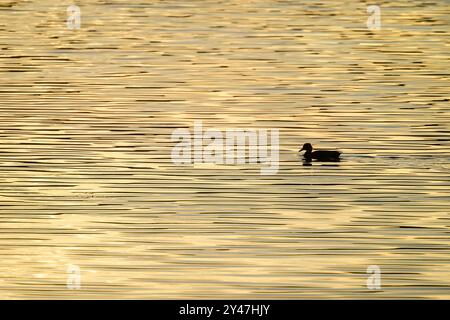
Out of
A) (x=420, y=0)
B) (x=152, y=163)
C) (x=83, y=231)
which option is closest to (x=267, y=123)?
(x=152, y=163)

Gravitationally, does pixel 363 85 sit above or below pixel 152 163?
above

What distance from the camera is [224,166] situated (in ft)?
54.4

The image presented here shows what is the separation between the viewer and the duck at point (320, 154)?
1623cm

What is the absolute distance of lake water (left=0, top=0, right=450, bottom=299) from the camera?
1216cm

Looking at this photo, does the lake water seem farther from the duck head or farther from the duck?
the duck head

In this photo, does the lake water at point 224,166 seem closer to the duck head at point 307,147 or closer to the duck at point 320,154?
the duck at point 320,154

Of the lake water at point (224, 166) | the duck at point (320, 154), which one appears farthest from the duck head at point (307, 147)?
the lake water at point (224, 166)

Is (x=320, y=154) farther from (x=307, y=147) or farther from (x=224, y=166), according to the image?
(x=224, y=166)

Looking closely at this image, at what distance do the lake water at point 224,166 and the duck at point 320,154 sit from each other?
0.15m

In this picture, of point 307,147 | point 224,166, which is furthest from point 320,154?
point 224,166

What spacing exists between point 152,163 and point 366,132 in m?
3.83

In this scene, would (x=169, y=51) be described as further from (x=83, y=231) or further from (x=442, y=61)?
(x=83, y=231)

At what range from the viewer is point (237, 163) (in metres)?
16.8
